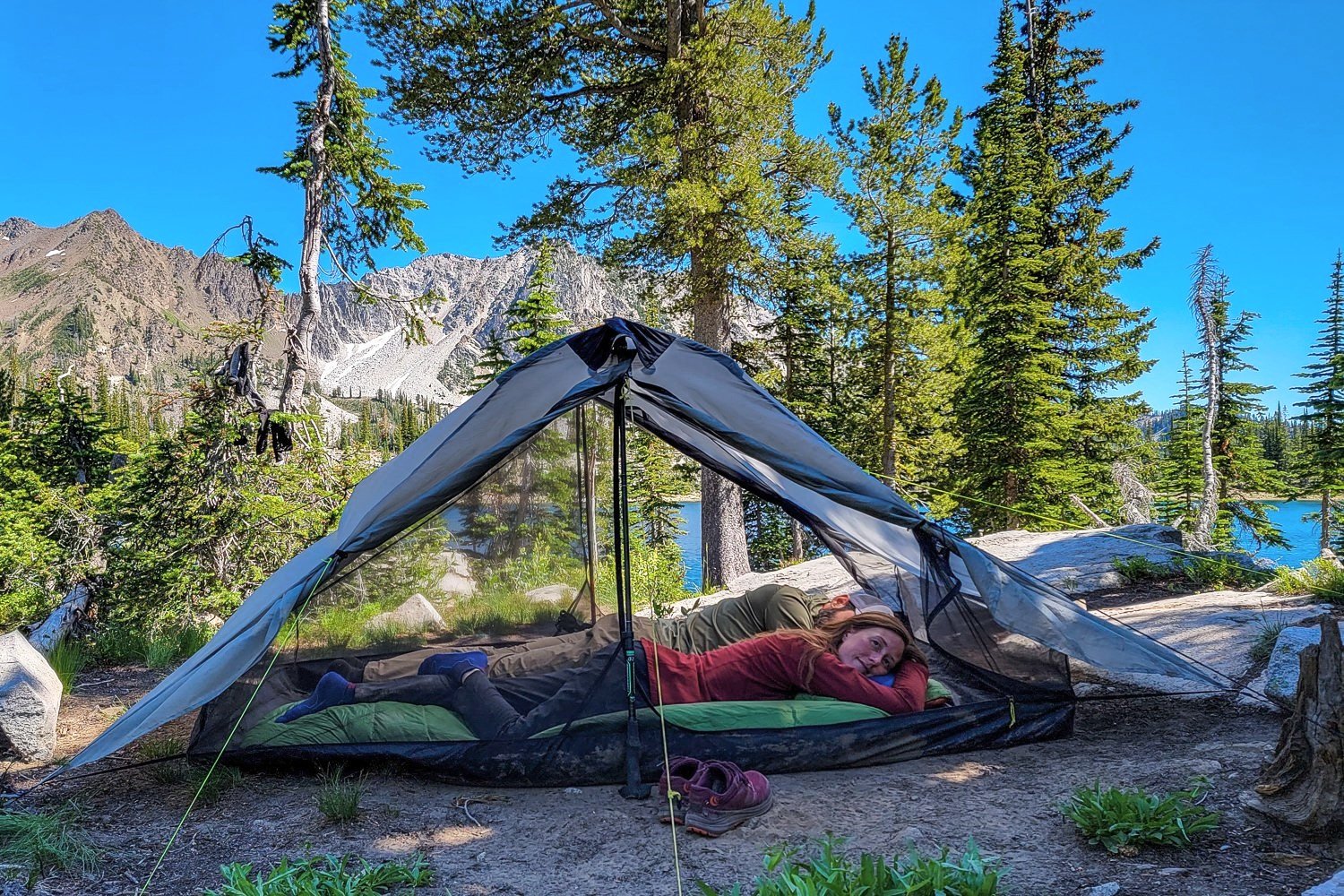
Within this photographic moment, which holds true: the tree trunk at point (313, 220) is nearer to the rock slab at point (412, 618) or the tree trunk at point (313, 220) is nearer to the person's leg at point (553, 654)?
the rock slab at point (412, 618)

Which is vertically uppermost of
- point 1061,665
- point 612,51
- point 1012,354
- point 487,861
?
point 612,51

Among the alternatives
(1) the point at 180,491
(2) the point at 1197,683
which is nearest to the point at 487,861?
(2) the point at 1197,683

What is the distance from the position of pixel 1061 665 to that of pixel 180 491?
306 inches

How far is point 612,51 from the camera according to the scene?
30.7 ft

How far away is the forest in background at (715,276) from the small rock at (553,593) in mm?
3261

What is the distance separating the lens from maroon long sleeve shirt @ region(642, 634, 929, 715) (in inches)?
148

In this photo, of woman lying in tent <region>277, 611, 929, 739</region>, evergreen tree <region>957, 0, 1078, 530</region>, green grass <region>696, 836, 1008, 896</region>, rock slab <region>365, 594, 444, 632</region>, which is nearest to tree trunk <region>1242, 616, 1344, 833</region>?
green grass <region>696, 836, 1008, 896</region>

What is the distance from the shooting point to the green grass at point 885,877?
2162 mm

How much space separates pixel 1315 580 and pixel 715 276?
6.39m

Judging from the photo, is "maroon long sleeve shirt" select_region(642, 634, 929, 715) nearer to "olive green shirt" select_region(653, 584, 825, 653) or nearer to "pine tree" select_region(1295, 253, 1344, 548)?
"olive green shirt" select_region(653, 584, 825, 653)

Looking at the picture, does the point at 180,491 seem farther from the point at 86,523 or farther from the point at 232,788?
the point at 232,788

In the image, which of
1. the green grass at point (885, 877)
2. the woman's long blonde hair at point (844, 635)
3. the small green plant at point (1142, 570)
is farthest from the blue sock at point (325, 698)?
the small green plant at point (1142, 570)

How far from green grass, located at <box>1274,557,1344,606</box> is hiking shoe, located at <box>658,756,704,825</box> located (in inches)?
189

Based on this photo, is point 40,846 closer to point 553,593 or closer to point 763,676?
point 553,593
